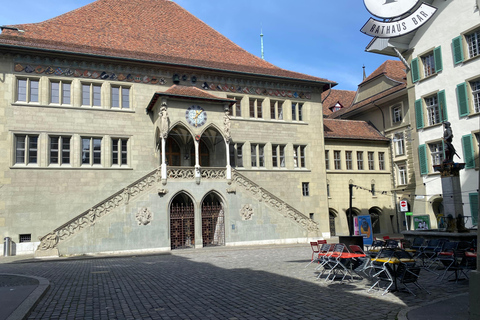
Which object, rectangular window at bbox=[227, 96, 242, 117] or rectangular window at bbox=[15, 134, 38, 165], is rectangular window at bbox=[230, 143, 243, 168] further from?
rectangular window at bbox=[15, 134, 38, 165]

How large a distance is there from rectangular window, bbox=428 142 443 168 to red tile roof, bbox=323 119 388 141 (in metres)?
9.11

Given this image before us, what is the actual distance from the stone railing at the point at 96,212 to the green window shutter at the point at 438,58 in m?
18.1

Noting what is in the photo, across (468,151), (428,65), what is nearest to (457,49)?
(428,65)

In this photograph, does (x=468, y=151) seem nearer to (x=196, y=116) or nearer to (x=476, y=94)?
(x=476, y=94)

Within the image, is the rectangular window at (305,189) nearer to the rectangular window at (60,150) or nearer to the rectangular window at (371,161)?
the rectangular window at (371,161)

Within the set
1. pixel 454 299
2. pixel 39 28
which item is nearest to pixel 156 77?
pixel 39 28

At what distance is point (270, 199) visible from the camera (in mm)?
26516

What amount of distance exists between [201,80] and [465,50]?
54.0 feet

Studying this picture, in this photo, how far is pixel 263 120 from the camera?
30.7 metres

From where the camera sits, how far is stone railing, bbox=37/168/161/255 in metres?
20.6

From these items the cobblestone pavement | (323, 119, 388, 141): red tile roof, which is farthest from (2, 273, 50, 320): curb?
(323, 119, 388, 141): red tile roof

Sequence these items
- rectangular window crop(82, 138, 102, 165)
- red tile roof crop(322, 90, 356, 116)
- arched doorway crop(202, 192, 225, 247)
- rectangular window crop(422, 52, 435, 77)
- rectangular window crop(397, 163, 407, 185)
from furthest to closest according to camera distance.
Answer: red tile roof crop(322, 90, 356, 116) < rectangular window crop(397, 163, 407, 185) < rectangular window crop(422, 52, 435, 77) < arched doorway crop(202, 192, 225, 247) < rectangular window crop(82, 138, 102, 165)

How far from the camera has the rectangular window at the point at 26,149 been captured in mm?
23781

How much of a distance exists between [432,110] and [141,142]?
18838mm
